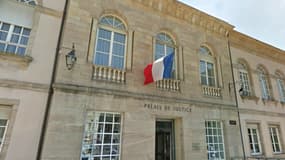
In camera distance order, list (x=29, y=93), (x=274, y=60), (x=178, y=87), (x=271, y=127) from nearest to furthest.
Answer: (x=29, y=93) → (x=178, y=87) → (x=271, y=127) → (x=274, y=60)

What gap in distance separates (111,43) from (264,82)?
1058cm

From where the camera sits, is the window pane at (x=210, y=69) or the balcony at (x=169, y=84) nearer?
the balcony at (x=169, y=84)

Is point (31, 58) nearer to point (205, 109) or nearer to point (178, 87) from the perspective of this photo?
point (178, 87)

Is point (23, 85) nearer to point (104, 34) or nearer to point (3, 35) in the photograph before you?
point (3, 35)

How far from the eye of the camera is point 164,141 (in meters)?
6.71

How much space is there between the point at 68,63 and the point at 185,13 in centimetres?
624

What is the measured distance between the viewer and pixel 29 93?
15.6ft

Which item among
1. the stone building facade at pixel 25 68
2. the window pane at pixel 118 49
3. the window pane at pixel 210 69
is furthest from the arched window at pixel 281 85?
the stone building facade at pixel 25 68

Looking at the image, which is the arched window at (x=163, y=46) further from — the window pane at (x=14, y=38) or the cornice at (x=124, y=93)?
the window pane at (x=14, y=38)

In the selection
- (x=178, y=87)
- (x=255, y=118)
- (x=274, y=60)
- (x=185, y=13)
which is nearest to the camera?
(x=178, y=87)

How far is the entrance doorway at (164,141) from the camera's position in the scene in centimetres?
649

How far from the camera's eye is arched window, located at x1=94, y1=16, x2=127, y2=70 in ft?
19.7

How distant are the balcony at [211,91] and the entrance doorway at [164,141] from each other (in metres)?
2.45

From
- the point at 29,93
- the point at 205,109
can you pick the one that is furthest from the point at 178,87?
the point at 29,93
